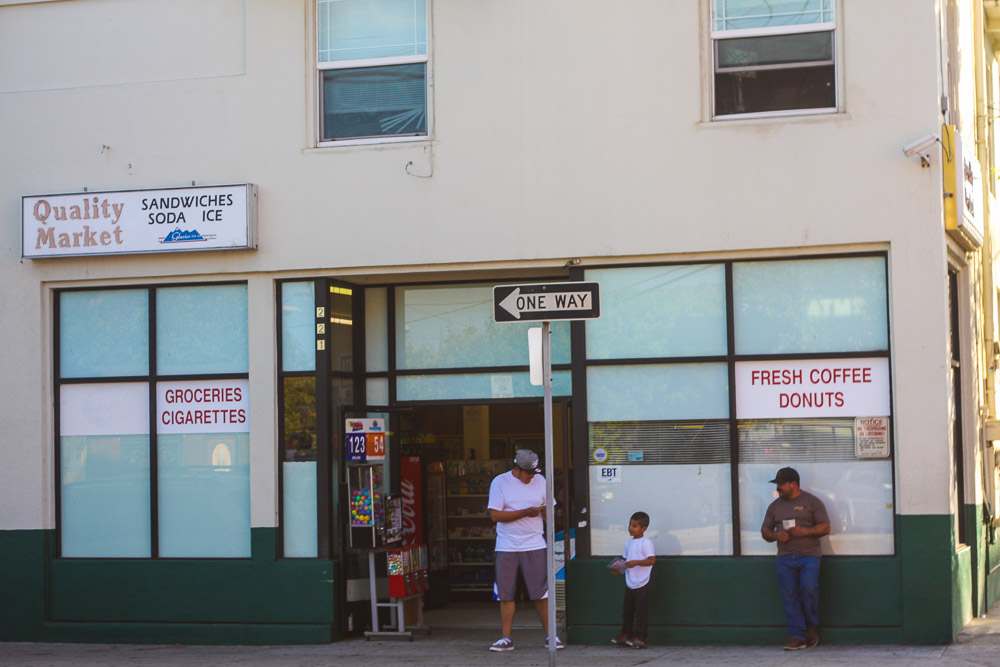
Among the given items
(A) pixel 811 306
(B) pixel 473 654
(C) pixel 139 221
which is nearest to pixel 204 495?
(C) pixel 139 221

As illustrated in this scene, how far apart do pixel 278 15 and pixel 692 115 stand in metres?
4.15

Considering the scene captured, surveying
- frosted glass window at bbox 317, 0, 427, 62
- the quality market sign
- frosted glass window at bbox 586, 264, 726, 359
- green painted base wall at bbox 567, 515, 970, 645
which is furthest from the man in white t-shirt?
frosted glass window at bbox 317, 0, 427, 62

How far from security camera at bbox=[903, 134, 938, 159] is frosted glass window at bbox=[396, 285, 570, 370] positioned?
386cm

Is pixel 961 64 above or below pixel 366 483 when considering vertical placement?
above

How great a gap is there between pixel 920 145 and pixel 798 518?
10.9ft

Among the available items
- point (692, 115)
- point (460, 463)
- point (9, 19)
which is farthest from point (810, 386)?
point (9, 19)

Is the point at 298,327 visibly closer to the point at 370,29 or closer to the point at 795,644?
the point at 370,29

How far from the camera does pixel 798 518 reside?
36.7 ft

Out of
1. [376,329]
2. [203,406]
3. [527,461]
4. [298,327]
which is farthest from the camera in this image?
[376,329]

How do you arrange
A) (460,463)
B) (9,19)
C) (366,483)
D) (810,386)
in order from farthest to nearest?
1. (460,463)
2. (9,19)
3. (366,483)
4. (810,386)

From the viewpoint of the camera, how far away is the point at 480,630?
1316cm

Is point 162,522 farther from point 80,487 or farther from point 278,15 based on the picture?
point 278,15

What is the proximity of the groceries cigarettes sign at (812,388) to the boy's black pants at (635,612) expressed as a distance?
1.81 meters

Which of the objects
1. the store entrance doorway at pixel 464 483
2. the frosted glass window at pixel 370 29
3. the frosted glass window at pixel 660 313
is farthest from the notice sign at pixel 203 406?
the frosted glass window at pixel 660 313
